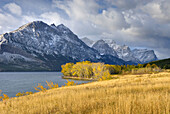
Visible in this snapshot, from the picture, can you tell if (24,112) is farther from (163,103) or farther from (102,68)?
(102,68)

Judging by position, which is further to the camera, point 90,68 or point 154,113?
point 90,68

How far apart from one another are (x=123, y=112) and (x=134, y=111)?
420 mm

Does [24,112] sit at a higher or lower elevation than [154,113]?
lower

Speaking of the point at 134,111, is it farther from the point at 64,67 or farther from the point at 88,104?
the point at 64,67

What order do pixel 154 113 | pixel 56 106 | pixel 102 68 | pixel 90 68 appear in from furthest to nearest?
pixel 90 68 < pixel 102 68 < pixel 56 106 < pixel 154 113

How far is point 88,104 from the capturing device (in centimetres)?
672

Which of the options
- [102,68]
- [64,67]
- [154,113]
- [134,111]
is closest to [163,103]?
[154,113]

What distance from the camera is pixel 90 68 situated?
12756cm

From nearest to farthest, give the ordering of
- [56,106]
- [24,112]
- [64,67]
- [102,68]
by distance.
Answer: [24,112], [56,106], [102,68], [64,67]

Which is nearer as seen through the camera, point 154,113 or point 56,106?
point 154,113

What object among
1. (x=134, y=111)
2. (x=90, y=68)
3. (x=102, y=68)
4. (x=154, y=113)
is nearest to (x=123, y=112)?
(x=134, y=111)

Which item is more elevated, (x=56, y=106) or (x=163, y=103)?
(x=163, y=103)

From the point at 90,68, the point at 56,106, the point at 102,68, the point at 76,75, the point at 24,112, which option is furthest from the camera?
the point at 76,75

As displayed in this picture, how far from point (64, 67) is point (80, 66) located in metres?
27.5
